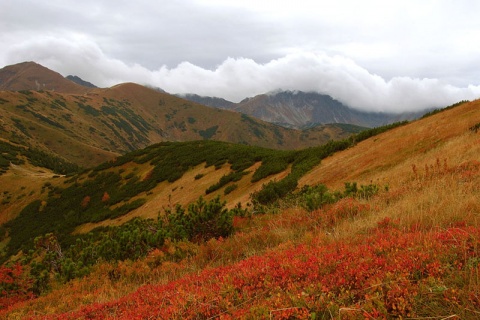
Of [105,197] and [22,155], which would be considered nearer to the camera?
[105,197]

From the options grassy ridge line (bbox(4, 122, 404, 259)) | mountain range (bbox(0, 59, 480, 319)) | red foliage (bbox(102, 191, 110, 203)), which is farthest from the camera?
red foliage (bbox(102, 191, 110, 203))

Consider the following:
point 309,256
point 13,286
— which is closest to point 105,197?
point 13,286

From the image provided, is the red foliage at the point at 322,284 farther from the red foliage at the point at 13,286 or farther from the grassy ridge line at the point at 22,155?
the grassy ridge line at the point at 22,155

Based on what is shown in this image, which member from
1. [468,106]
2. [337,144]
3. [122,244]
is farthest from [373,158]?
[122,244]

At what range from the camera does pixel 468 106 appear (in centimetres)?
2161

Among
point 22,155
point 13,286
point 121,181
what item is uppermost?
point 22,155

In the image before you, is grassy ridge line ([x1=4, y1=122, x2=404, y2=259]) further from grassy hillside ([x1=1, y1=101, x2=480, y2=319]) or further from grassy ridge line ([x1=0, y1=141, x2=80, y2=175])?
grassy ridge line ([x1=0, y1=141, x2=80, y2=175])

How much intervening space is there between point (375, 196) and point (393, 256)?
5.39 m

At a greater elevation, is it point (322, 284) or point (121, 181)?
point (322, 284)

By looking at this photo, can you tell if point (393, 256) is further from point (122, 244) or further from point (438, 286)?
point (122, 244)

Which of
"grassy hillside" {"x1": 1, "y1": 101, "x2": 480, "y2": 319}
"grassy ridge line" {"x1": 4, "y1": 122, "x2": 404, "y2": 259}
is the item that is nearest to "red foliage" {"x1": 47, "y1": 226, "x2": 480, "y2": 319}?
"grassy hillside" {"x1": 1, "y1": 101, "x2": 480, "y2": 319}

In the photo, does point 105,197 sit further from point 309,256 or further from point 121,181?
point 309,256

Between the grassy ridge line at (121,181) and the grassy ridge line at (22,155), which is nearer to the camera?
the grassy ridge line at (121,181)

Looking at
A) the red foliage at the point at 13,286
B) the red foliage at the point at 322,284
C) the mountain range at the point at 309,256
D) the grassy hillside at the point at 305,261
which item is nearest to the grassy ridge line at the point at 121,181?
the mountain range at the point at 309,256
